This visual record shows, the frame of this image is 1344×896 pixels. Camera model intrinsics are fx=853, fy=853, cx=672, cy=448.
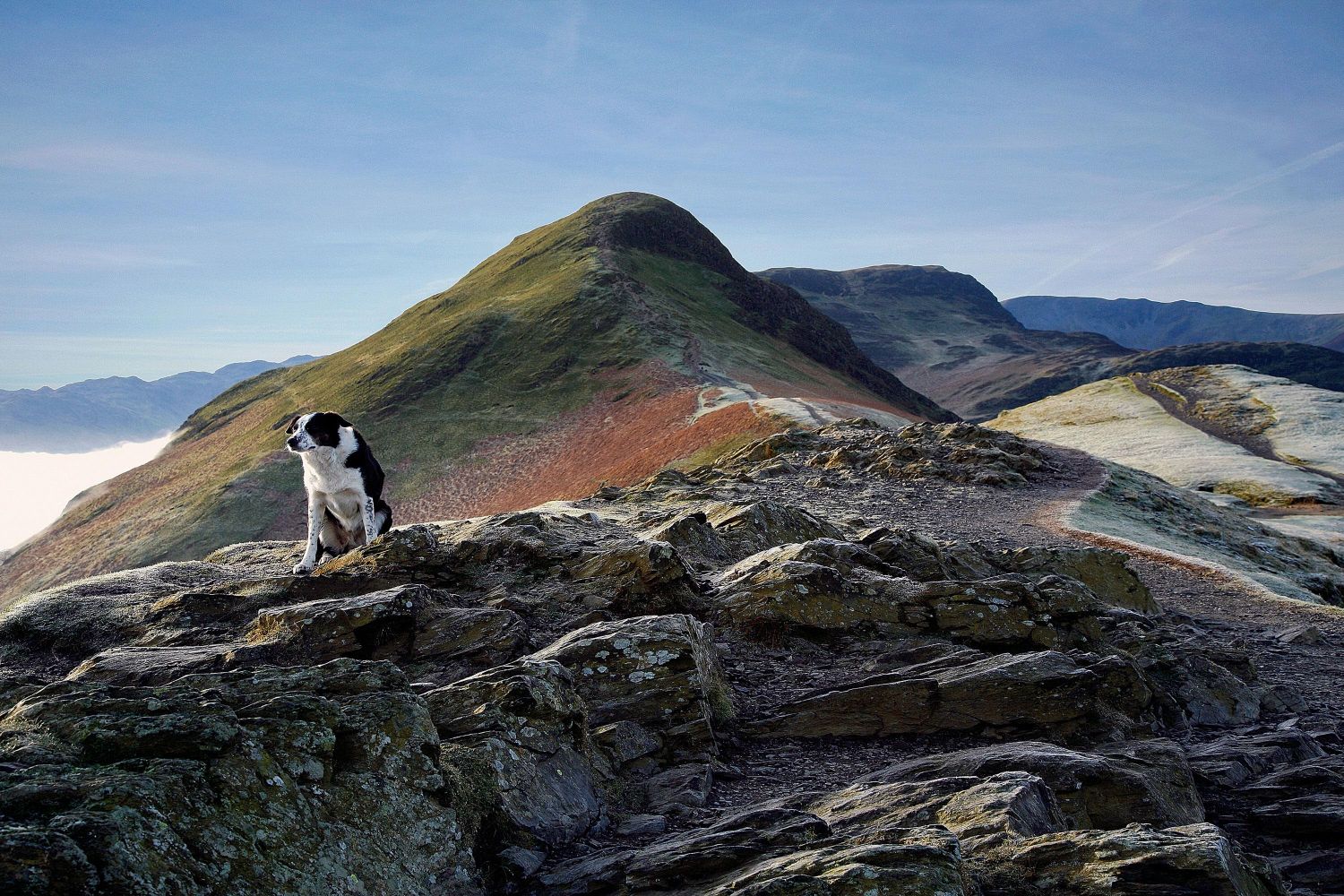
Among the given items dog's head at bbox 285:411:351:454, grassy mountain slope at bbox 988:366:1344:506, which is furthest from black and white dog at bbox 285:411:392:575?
grassy mountain slope at bbox 988:366:1344:506

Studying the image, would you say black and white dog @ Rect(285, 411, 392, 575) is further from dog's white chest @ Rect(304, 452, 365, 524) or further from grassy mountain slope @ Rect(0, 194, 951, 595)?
grassy mountain slope @ Rect(0, 194, 951, 595)

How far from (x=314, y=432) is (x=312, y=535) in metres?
1.68

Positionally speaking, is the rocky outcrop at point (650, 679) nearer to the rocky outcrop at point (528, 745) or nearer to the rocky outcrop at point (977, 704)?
the rocky outcrop at point (528, 745)

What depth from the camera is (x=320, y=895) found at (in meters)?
5.40

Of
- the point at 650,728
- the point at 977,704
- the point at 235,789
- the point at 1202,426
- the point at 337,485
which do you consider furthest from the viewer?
the point at 1202,426

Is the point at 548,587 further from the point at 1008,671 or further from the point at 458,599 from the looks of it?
the point at 1008,671

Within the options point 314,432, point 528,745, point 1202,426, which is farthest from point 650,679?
point 1202,426

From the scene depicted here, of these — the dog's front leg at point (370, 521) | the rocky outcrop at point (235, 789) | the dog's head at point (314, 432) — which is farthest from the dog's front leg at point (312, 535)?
the rocky outcrop at point (235, 789)

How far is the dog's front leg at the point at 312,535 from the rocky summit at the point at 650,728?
1.26 feet

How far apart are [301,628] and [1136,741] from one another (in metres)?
9.89

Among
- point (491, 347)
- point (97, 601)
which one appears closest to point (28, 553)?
point (491, 347)

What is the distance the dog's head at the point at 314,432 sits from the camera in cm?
1320

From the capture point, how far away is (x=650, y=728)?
30.7ft

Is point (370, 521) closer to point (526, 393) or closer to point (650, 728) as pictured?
point (650, 728)
